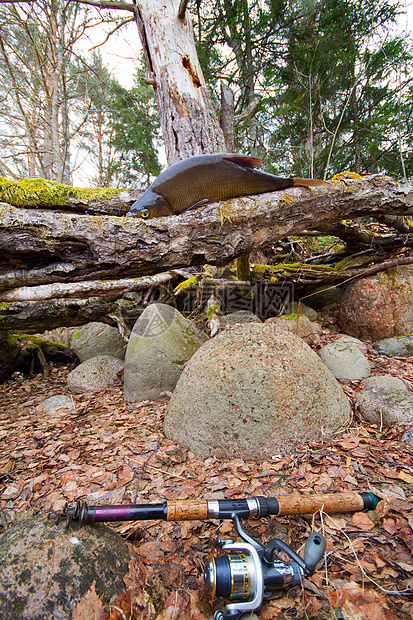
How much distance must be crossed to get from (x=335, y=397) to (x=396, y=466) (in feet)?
2.33

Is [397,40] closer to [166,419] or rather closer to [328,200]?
[328,200]

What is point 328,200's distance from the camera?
3.44 meters

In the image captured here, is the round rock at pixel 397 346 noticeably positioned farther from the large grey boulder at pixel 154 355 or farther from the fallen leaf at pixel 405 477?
the large grey boulder at pixel 154 355

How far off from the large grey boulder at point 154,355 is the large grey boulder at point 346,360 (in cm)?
178

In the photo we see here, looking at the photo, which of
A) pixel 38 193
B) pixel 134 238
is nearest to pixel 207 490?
pixel 134 238

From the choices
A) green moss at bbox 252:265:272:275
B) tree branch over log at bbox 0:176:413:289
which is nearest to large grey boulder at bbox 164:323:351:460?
tree branch over log at bbox 0:176:413:289

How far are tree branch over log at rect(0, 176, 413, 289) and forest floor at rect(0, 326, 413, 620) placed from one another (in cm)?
160

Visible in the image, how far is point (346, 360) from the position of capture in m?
3.82

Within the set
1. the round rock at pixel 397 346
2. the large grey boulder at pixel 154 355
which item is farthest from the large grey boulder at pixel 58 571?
the round rock at pixel 397 346

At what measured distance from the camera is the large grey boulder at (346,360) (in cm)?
371

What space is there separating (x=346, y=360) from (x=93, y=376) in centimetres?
351

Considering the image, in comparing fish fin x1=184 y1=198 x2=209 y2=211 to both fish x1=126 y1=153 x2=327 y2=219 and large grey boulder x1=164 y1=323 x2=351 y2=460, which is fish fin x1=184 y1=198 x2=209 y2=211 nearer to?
fish x1=126 y1=153 x2=327 y2=219

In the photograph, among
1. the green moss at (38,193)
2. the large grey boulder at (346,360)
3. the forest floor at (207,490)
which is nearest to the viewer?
the forest floor at (207,490)

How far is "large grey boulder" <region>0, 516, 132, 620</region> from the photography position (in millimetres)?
1223
